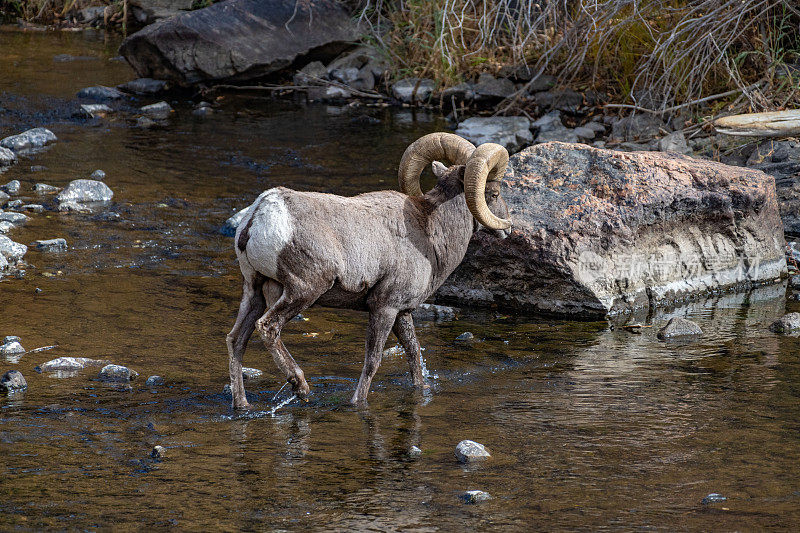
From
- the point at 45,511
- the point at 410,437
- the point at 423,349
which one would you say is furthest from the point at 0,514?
the point at 423,349

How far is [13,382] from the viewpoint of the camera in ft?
20.7

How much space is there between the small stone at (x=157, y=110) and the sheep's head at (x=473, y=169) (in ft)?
32.5

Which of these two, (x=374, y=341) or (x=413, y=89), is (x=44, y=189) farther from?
(x=413, y=89)

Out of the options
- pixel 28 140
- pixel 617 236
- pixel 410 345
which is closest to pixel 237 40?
pixel 28 140

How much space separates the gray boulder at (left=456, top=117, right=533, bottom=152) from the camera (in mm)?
14336

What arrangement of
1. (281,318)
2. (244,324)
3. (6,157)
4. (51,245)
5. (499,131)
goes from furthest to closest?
(499,131) < (6,157) < (51,245) < (244,324) < (281,318)

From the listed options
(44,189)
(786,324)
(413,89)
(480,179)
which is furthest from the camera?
(413,89)

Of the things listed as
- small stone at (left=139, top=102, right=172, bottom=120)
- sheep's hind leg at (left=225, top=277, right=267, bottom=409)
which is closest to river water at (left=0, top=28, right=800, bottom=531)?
sheep's hind leg at (left=225, top=277, right=267, bottom=409)

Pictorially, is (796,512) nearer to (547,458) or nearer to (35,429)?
(547,458)

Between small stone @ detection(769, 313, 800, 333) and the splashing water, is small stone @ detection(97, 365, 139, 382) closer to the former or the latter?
the splashing water

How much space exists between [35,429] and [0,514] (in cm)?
115

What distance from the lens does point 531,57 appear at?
16547mm

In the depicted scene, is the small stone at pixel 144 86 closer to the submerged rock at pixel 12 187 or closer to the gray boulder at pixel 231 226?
the submerged rock at pixel 12 187

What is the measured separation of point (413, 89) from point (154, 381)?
11194 mm
